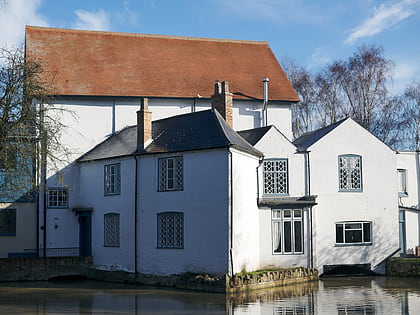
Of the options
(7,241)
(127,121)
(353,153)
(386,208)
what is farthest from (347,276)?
(7,241)

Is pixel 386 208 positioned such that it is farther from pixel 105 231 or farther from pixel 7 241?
pixel 7 241

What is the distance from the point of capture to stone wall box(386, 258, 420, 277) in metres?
27.3

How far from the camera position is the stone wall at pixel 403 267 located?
89.7 ft

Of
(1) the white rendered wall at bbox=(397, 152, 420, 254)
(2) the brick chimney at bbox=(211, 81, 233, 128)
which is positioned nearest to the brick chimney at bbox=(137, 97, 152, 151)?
(2) the brick chimney at bbox=(211, 81, 233, 128)

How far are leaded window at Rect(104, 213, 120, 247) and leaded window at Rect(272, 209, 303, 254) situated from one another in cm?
705

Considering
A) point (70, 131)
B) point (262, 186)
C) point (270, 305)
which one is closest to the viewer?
point (270, 305)

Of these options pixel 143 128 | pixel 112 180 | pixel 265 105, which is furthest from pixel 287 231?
pixel 265 105

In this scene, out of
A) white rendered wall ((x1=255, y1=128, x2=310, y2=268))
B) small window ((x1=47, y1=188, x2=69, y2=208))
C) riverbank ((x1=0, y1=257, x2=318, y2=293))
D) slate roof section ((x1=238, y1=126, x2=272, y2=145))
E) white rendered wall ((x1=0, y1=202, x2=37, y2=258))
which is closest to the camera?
riverbank ((x1=0, y1=257, x2=318, y2=293))

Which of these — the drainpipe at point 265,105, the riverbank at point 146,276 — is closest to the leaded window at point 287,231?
the riverbank at point 146,276

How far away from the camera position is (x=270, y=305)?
19188mm

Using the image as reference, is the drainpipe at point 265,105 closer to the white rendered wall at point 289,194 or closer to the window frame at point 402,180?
the white rendered wall at point 289,194

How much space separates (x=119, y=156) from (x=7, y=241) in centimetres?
733

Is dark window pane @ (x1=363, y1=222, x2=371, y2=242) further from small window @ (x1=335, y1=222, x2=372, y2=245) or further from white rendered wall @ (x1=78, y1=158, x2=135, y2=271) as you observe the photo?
white rendered wall @ (x1=78, y1=158, x2=135, y2=271)

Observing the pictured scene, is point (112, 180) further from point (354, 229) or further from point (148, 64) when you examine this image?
point (354, 229)
